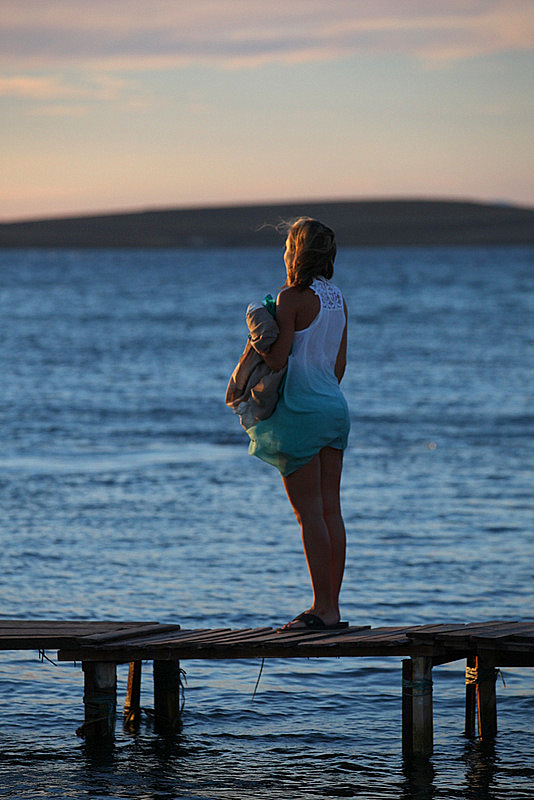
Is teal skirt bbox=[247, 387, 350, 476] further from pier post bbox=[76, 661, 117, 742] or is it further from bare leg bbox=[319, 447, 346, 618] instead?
pier post bbox=[76, 661, 117, 742]

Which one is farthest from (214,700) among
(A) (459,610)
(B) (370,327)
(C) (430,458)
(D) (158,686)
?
(B) (370,327)

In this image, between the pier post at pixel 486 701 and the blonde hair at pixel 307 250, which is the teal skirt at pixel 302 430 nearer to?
the blonde hair at pixel 307 250

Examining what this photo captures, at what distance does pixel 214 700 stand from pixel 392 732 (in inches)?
49.0

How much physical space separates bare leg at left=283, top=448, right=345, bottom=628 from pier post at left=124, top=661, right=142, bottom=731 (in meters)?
1.47

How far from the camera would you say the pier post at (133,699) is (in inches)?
300

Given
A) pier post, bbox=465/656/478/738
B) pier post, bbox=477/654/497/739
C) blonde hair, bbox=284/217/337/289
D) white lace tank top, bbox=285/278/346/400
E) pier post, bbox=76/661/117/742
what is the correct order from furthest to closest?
pier post, bbox=465/656/478/738, pier post, bbox=477/654/497/739, pier post, bbox=76/661/117/742, white lace tank top, bbox=285/278/346/400, blonde hair, bbox=284/217/337/289

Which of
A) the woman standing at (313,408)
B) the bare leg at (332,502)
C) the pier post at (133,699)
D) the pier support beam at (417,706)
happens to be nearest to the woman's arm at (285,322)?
the woman standing at (313,408)

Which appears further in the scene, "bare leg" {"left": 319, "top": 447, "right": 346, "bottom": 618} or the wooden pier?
"bare leg" {"left": 319, "top": 447, "right": 346, "bottom": 618}

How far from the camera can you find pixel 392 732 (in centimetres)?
759

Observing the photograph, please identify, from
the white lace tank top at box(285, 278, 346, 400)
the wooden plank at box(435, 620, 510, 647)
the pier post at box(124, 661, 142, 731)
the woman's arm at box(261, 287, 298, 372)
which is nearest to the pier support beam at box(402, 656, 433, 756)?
the wooden plank at box(435, 620, 510, 647)

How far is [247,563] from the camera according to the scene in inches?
461

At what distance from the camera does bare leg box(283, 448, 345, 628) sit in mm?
6719

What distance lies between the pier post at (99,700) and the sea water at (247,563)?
0.13 m

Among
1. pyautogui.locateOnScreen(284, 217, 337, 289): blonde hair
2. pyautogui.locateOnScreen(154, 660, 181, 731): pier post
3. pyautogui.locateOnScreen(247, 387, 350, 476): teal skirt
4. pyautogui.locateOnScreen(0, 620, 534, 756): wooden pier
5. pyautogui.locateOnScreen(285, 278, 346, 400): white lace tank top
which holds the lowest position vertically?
pyautogui.locateOnScreen(154, 660, 181, 731): pier post
